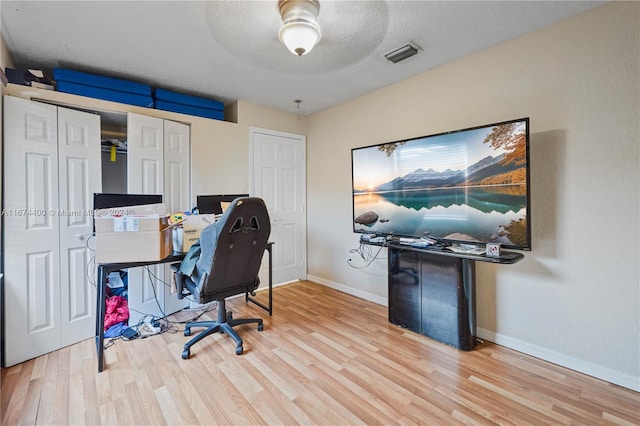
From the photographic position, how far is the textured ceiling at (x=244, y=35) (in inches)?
70.8

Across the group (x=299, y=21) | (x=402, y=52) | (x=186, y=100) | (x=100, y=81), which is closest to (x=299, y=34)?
(x=299, y=21)

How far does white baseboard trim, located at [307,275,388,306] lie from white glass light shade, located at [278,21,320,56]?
265cm

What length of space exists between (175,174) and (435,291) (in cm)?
290

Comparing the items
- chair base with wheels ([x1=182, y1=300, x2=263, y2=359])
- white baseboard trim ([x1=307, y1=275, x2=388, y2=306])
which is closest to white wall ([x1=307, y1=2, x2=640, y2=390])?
white baseboard trim ([x1=307, y1=275, x2=388, y2=306])

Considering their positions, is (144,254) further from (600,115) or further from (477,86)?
(600,115)

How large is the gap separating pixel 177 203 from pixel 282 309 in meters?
1.67

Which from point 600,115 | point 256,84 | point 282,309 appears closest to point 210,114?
point 256,84

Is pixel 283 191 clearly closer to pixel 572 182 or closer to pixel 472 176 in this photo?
pixel 472 176

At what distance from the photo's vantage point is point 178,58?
246 cm

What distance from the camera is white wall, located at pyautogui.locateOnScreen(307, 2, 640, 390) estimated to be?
5.82 feet

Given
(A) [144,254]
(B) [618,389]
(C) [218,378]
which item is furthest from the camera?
(A) [144,254]

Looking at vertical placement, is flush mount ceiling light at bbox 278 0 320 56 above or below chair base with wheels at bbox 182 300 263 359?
above

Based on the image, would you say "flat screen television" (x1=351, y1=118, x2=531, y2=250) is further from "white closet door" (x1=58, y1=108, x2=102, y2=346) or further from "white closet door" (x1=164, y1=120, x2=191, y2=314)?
"white closet door" (x1=58, y1=108, x2=102, y2=346)

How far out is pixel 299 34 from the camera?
5.51 ft
